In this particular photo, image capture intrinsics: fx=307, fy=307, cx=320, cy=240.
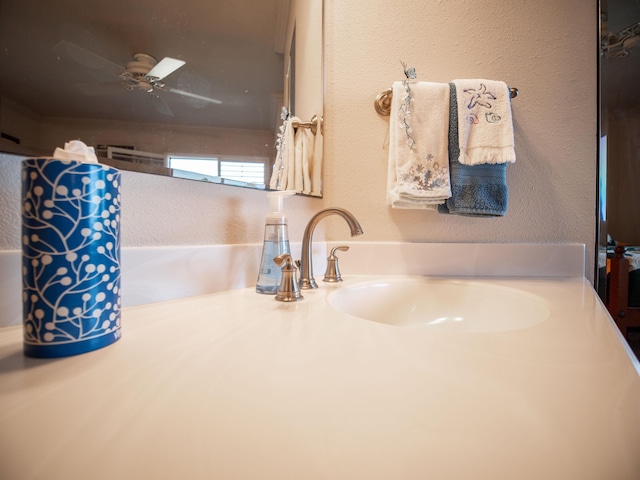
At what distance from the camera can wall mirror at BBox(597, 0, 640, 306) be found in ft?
3.14

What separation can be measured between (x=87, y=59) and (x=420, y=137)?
29.6 inches

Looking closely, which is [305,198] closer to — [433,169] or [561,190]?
[433,169]

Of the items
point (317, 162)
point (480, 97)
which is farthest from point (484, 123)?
point (317, 162)

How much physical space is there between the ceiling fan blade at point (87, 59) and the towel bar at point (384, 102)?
0.69m

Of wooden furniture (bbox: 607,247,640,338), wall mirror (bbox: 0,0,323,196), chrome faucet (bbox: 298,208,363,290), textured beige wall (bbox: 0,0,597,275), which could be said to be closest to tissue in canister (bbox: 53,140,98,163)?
wall mirror (bbox: 0,0,323,196)

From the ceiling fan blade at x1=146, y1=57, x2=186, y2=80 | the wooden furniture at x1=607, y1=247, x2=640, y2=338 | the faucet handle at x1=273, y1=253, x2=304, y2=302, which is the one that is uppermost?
the ceiling fan blade at x1=146, y1=57, x2=186, y2=80

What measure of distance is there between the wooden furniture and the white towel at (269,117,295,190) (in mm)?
1099

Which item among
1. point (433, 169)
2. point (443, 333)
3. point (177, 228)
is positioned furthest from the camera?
point (433, 169)

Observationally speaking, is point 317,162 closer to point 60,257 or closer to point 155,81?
point 155,81

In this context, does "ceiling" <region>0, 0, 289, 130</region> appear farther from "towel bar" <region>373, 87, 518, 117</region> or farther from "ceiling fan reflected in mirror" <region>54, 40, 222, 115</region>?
"towel bar" <region>373, 87, 518, 117</region>

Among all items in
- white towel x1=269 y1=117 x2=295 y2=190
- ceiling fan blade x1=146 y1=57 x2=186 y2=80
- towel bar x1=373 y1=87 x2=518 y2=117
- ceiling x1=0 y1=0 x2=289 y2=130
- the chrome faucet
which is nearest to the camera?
ceiling x1=0 y1=0 x2=289 y2=130

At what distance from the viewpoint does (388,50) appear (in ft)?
3.19

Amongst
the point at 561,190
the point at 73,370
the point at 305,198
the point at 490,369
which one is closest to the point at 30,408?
the point at 73,370

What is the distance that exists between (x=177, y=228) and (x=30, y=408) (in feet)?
1.27
